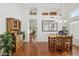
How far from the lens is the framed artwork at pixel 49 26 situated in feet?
19.1

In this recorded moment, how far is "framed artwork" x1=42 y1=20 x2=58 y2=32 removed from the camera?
19.1 feet

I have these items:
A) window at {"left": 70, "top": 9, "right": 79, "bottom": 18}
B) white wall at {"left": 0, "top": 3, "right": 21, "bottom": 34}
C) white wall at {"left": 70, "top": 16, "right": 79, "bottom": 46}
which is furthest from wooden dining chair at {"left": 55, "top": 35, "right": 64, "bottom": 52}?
white wall at {"left": 0, "top": 3, "right": 21, "bottom": 34}

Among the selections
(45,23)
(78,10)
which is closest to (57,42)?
(45,23)

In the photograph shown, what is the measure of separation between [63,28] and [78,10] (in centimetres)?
114

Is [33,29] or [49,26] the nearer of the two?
[49,26]

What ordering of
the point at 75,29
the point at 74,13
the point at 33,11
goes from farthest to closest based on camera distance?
the point at 74,13 < the point at 33,11 < the point at 75,29

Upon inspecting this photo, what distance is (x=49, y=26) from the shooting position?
19.7 feet

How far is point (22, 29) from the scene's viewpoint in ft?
23.1

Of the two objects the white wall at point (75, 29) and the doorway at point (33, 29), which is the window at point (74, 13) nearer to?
the white wall at point (75, 29)

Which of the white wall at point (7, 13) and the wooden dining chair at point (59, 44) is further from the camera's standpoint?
the wooden dining chair at point (59, 44)

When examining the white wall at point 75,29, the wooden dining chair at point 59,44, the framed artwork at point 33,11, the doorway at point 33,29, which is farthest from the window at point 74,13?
the doorway at point 33,29

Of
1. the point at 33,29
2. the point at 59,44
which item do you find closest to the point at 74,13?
the point at 59,44

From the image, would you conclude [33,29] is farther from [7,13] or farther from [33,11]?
[7,13]

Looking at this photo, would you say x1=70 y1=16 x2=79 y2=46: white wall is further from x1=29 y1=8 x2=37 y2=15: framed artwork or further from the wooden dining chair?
x1=29 y1=8 x2=37 y2=15: framed artwork
